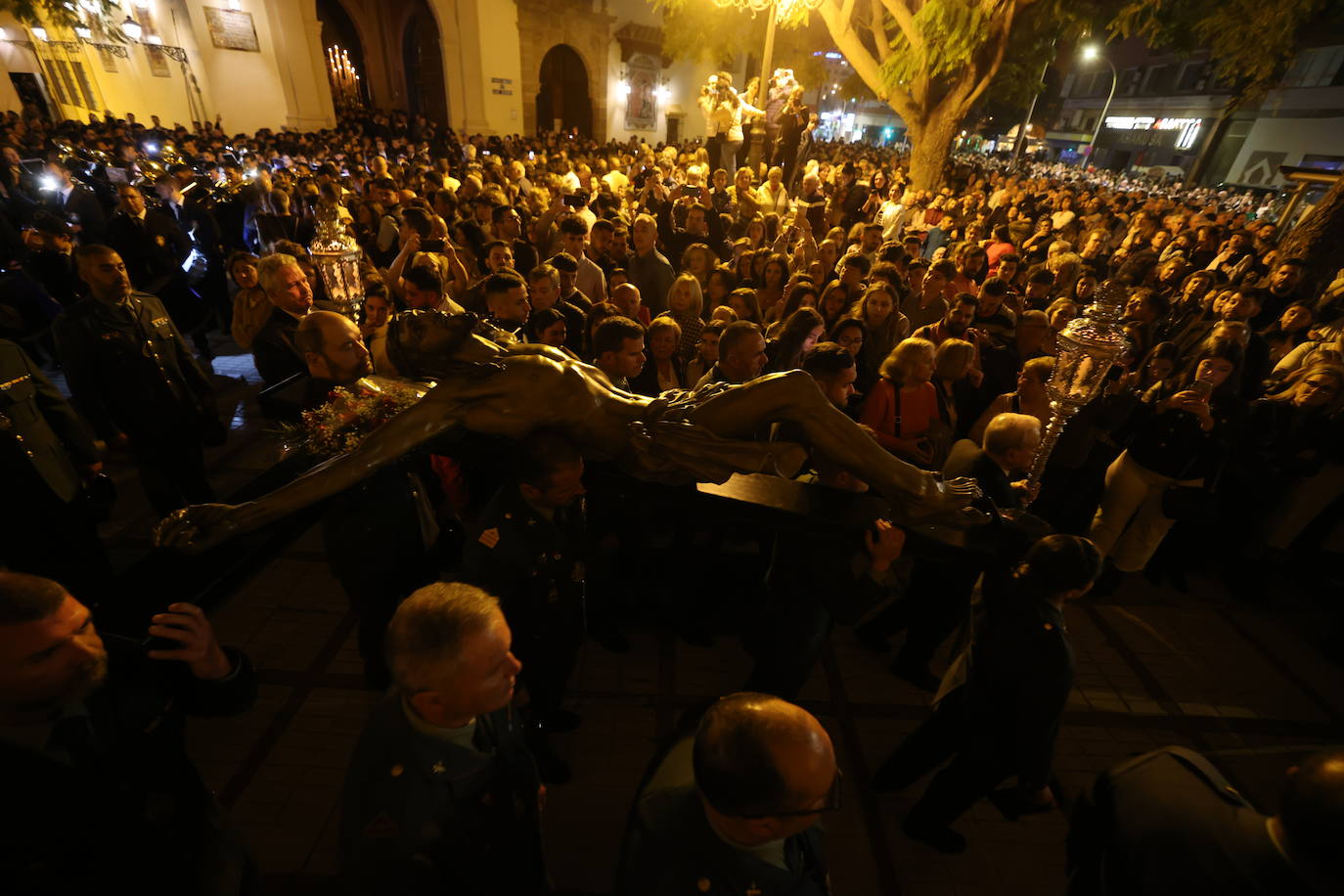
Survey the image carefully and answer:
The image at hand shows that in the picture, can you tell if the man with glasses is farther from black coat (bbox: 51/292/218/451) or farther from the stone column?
the stone column

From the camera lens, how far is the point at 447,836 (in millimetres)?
1621

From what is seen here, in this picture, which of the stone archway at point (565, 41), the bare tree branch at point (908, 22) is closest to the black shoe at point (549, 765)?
the bare tree branch at point (908, 22)

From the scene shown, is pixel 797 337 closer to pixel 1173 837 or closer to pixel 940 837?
pixel 940 837

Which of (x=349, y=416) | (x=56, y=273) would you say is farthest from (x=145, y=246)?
(x=349, y=416)

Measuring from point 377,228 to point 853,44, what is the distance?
51.0 feet

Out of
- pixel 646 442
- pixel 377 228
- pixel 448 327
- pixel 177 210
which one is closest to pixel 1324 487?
pixel 646 442

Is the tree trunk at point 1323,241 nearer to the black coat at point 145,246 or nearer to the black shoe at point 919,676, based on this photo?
the black shoe at point 919,676

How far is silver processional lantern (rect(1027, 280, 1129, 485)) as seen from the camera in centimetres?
309

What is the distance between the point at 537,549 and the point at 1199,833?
2.23m

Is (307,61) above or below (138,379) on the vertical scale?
above

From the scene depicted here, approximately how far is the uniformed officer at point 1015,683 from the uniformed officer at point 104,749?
2589 millimetres

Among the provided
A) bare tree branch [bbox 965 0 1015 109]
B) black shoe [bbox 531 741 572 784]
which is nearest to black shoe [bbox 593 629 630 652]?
black shoe [bbox 531 741 572 784]

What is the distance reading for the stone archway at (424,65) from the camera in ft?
80.8

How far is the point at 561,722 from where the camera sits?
3.21m
